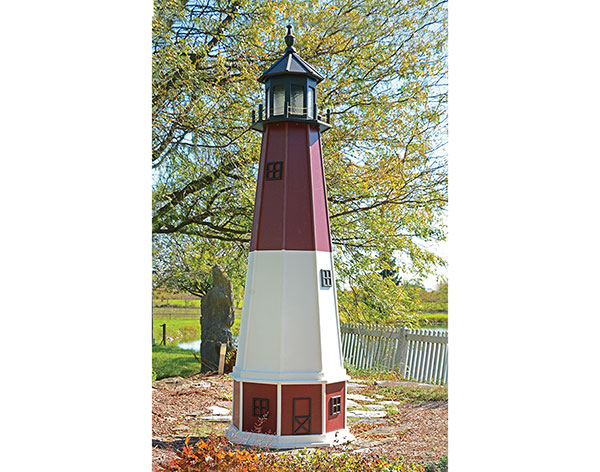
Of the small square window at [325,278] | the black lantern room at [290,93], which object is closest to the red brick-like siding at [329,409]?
the small square window at [325,278]

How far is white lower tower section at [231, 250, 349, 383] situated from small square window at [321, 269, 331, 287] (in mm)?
48

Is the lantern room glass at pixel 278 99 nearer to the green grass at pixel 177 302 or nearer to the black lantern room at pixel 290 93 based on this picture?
the black lantern room at pixel 290 93

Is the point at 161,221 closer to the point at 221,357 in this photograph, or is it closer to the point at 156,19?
the point at 221,357

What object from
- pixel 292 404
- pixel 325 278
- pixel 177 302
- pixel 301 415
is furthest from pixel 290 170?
pixel 177 302

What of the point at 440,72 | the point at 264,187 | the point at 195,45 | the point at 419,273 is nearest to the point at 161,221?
the point at 195,45

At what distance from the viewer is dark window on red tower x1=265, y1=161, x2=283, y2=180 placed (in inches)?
249

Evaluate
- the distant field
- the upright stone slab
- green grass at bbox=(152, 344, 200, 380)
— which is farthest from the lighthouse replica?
the upright stone slab

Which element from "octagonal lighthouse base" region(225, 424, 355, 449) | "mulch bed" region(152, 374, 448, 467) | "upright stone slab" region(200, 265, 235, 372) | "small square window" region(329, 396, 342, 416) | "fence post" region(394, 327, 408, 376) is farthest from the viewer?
"upright stone slab" region(200, 265, 235, 372)

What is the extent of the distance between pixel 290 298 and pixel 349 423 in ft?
6.40

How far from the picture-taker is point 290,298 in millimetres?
6184

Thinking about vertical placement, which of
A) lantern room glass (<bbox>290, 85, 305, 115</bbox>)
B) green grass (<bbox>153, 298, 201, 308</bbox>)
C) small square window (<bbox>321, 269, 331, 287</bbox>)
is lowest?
green grass (<bbox>153, 298, 201, 308</bbox>)

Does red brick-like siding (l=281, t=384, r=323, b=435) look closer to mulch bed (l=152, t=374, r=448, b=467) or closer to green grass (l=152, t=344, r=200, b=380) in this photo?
mulch bed (l=152, t=374, r=448, b=467)
